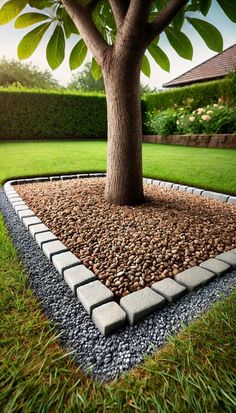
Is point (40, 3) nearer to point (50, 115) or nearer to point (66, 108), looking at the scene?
point (50, 115)

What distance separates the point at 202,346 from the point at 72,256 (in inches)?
37.1

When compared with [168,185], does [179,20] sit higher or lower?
higher

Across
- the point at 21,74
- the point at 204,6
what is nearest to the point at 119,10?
the point at 204,6

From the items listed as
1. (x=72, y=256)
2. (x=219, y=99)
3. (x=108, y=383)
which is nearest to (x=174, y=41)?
(x=72, y=256)

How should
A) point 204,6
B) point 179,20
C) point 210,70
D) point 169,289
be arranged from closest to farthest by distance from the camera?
point 169,289 < point 204,6 < point 179,20 < point 210,70

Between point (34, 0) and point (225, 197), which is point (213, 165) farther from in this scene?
point (34, 0)

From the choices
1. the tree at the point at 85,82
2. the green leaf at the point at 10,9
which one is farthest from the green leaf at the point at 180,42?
the tree at the point at 85,82

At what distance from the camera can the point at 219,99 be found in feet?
31.0

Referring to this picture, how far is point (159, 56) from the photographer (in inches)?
112

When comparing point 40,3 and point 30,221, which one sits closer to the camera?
point 30,221

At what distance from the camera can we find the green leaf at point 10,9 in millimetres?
2363

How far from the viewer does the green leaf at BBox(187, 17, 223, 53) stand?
2.31m

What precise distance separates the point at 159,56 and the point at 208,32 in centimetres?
66

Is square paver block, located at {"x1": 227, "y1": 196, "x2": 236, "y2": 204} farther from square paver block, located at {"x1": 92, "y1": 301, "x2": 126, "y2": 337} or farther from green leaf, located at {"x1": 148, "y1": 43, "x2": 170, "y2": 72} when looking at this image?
square paver block, located at {"x1": 92, "y1": 301, "x2": 126, "y2": 337}
